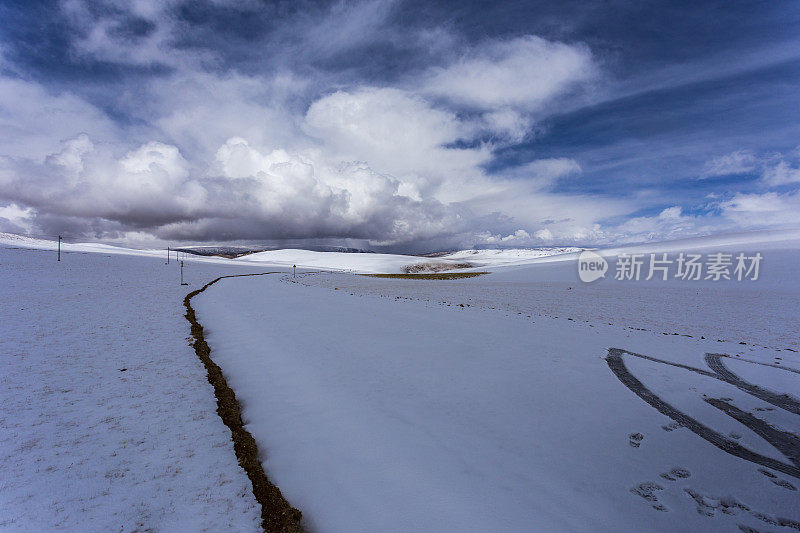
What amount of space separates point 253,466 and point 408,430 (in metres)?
2.62

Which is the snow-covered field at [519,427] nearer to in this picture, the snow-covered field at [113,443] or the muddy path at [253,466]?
the muddy path at [253,466]

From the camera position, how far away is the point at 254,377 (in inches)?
345

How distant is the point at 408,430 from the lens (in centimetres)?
623

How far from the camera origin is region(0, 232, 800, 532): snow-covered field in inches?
166

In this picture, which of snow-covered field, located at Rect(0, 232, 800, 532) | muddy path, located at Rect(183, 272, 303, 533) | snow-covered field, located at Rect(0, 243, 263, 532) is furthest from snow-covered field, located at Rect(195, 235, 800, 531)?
snow-covered field, located at Rect(0, 243, 263, 532)

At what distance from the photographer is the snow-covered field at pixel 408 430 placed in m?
4.22

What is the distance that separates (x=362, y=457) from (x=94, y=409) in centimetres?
522

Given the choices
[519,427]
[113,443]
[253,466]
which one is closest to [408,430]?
[519,427]

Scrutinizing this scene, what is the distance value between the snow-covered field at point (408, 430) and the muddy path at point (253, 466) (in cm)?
14

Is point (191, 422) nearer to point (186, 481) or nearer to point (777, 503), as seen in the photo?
point (186, 481)

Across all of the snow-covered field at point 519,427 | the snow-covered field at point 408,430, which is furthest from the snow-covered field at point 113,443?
the snow-covered field at point 519,427

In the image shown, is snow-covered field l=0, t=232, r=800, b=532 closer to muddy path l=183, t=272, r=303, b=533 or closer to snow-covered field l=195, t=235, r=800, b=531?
snow-covered field l=195, t=235, r=800, b=531

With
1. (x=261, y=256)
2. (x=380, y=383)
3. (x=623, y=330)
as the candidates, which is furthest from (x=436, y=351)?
(x=261, y=256)

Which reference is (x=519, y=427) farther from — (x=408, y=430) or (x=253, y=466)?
(x=253, y=466)
